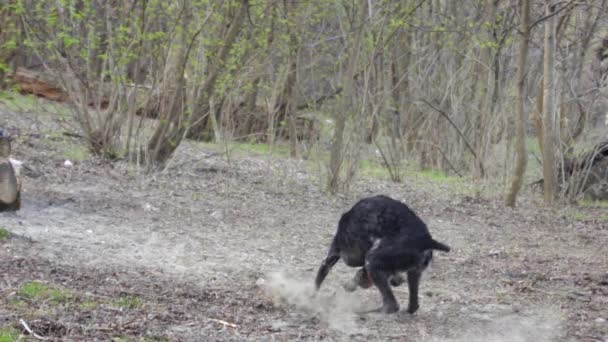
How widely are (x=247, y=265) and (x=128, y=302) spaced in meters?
2.54

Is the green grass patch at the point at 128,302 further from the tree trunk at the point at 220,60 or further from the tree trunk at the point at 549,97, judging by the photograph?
the tree trunk at the point at 549,97

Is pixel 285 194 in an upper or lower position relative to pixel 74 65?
lower

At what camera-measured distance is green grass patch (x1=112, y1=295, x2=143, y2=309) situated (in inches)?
273

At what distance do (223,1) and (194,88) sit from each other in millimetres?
1710

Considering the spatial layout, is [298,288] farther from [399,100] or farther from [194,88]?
[399,100]

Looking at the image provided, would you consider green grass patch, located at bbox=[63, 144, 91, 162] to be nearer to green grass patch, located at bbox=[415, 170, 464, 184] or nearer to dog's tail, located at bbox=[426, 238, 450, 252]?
green grass patch, located at bbox=[415, 170, 464, 184]

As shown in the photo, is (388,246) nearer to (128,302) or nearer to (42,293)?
(128,302)

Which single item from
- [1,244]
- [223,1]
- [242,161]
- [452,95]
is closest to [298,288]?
[1,244]

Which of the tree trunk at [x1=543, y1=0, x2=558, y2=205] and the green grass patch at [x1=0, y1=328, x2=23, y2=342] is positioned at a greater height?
the tree trunk at [x1=543, y1=0, x2=558, y2=205]

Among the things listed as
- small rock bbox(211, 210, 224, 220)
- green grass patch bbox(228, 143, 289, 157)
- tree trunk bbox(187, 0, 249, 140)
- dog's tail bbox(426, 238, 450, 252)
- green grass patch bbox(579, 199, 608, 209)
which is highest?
tree trunk bbox(187, 0, 249, 140)

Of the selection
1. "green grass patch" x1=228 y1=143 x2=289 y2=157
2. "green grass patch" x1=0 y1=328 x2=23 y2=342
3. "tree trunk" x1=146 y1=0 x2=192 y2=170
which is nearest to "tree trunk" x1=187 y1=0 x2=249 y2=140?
"tree trunk" x1=146 y1=0 x2=192 y2=170

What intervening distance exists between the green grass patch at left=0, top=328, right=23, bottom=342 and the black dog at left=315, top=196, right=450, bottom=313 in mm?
3116

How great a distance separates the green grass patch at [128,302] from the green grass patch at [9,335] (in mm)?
1206

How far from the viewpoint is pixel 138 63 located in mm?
15906
